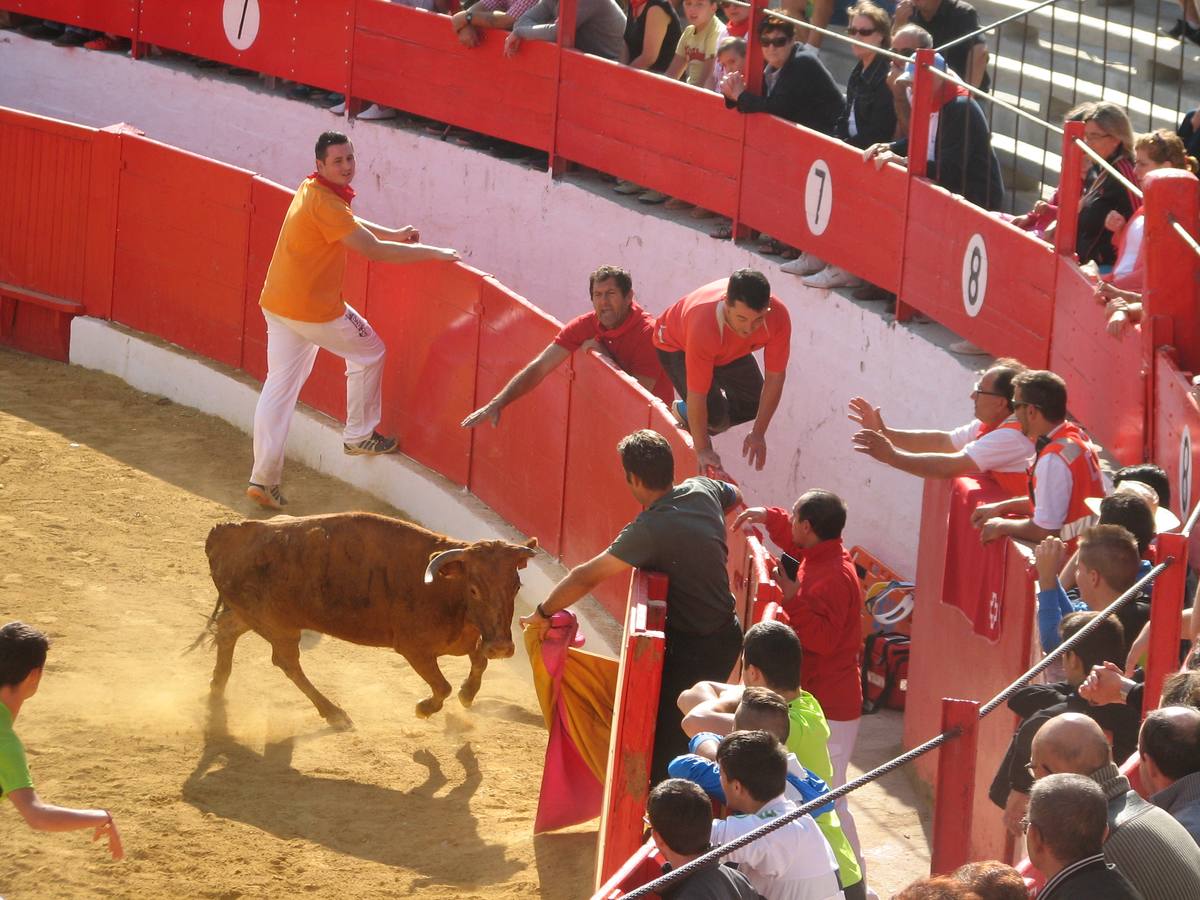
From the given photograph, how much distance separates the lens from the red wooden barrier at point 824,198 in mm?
10820

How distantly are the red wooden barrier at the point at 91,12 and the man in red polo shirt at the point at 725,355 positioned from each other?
10.8m

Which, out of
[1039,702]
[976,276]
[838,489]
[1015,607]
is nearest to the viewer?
[1039,702]

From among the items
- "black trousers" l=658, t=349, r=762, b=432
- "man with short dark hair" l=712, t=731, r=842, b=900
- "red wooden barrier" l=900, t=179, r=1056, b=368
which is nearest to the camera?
"man with short dark hair" l=712, t=731, r=842, b=900

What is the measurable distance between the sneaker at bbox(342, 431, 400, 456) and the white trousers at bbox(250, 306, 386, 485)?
0.44m

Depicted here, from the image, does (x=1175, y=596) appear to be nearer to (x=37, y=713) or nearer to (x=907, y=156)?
(x=37, y=713)

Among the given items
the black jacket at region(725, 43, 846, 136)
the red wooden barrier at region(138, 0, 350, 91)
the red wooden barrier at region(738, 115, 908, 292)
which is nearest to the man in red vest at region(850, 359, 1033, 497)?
the red wooden barrier at region(738, 115, 908, 292)

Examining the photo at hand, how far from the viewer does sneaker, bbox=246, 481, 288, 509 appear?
35.5 feet

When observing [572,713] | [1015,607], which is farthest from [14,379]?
[1015,607]

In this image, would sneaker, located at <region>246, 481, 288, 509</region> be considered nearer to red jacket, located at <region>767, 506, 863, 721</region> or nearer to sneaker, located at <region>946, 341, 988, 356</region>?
sneaker, located at <region>946, 341, 988, 356</region>

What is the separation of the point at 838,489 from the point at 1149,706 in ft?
18.9

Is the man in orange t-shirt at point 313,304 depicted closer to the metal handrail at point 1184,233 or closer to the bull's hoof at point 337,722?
the bull's hoof at point 337,722

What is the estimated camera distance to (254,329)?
41.7 ft

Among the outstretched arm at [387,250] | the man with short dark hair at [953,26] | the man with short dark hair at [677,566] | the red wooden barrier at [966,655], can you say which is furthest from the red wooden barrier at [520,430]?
the man with short dark hair at [677,566]

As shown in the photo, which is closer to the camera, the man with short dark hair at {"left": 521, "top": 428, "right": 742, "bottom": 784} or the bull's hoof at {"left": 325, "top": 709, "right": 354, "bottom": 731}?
the man with short dark hair at {"left": 521, "top": 428, "right": 742, "bottom": 784}
